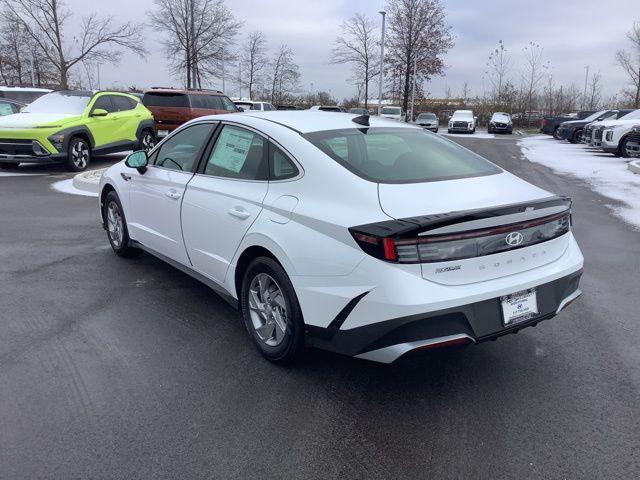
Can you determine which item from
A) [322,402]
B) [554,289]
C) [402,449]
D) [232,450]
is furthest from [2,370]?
[554,289]

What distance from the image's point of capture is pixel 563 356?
3715 millimetres

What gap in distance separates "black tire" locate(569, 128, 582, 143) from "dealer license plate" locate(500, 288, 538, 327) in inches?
1034

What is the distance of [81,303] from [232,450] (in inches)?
98.7

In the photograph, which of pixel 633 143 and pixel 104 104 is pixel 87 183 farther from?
pixel 633 143

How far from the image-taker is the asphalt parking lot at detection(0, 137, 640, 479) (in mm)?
2605

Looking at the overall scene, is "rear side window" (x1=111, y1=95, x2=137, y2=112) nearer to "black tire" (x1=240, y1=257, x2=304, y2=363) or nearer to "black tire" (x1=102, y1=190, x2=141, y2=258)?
"black tire" (x1=102, y1=190, x2=141, y2=258)

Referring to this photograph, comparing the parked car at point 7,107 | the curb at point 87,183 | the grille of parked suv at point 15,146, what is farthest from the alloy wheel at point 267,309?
the parked car at point 7,107

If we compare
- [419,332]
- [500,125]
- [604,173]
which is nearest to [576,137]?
[500,125]

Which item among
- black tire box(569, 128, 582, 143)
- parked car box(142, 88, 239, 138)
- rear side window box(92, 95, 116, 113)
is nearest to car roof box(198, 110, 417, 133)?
rear side window box(92, 95, 116, 113)

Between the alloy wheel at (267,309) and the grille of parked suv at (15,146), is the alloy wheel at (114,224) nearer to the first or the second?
the alloy wheel at (267,309)

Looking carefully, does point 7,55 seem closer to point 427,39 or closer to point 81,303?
point 427,39

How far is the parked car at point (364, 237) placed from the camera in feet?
9.14

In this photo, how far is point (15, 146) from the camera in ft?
38.5

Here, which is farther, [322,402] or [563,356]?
[563,356]
